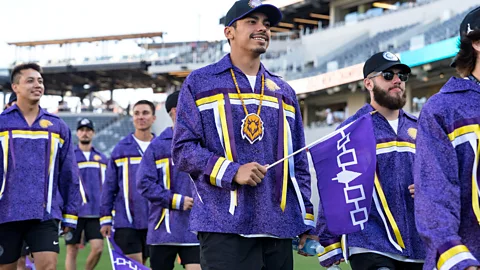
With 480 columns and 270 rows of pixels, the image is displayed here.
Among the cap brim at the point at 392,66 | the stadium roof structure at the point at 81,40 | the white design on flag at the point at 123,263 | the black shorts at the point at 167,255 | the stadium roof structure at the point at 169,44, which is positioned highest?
the stadium roof structure at the point at 81,40

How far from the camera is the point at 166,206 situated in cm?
774

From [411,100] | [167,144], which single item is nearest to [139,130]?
[167,144]

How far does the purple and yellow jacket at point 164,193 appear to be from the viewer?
7.75m

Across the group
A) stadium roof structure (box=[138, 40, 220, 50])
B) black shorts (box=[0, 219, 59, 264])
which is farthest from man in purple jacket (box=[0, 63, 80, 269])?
stadium roof structure (box=[138, 40, 220, 50])

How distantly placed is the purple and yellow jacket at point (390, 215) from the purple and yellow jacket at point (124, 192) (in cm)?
420

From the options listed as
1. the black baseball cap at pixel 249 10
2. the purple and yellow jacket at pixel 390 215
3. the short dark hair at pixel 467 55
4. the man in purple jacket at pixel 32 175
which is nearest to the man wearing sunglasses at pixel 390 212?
the purple and yellow jacket at pixel 390 215

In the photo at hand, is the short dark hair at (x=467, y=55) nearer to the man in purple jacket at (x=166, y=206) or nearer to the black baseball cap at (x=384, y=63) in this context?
the black baseball cap at (x=384, y=63)

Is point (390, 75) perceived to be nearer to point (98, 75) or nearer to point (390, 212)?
point (390, 212)

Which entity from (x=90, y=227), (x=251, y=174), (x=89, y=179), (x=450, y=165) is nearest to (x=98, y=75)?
(x=89, y=179)

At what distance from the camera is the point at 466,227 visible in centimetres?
329

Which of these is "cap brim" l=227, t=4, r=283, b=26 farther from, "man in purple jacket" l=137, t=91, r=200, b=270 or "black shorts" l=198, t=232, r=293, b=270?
"man in purple jacket" l=137, t=91, r=200, b=270

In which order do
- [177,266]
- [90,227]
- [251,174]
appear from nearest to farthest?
[251,174] < [90,227] < [177,266]

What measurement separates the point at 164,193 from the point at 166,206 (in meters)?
0.13

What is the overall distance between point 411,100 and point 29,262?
89.6ft
